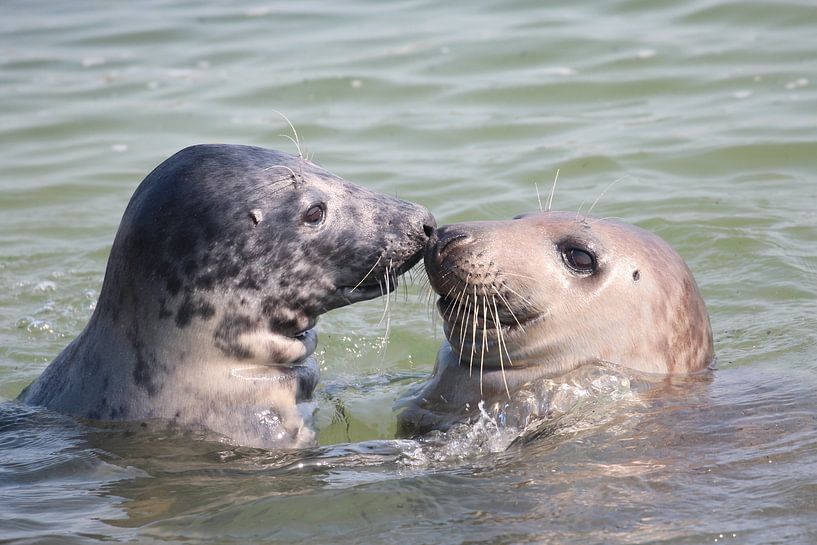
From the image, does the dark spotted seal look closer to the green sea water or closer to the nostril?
the nostril

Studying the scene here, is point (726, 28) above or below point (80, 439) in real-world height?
above

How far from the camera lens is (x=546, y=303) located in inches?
190

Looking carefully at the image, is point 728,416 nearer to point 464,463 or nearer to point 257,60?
point 464,463

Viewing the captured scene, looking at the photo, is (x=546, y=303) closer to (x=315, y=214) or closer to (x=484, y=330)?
(x=484, y=330)

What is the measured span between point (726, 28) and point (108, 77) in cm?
595

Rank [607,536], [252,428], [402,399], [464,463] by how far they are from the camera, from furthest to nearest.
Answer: [402,399], [252,428], [464,463], [607,536]

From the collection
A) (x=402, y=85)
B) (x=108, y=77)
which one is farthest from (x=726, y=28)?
(x=108, y=77)

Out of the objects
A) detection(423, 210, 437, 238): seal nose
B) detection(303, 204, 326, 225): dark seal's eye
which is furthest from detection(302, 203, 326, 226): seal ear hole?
detection(423, 210, 437, 238): seal nose

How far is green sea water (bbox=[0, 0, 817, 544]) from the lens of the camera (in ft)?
13.6

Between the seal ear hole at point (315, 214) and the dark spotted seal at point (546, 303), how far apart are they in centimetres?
46

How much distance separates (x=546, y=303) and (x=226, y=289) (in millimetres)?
1217

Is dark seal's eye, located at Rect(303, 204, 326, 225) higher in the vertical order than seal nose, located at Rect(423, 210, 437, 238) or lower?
higher

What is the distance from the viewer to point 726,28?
12.1 meters

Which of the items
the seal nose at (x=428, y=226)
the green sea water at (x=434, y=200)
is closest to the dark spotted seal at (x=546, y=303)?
the seal nose at (x=428, y=226)
